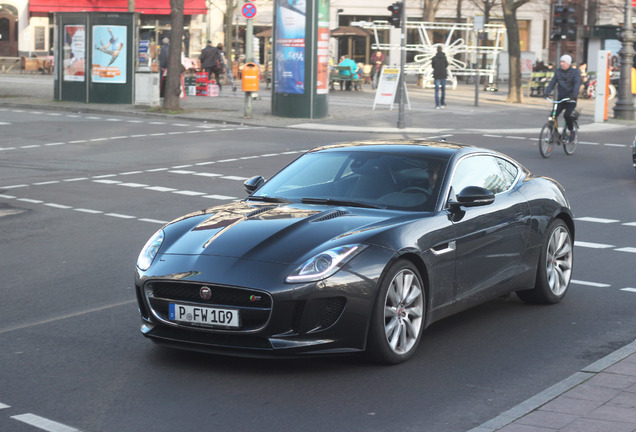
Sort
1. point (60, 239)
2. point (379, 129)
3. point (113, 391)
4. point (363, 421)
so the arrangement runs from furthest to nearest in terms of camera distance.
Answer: point (379, 129), point (60, 239), point (113, 391), point (363, 421)

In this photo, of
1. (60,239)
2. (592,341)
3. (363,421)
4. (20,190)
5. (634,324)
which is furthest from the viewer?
(20,190)

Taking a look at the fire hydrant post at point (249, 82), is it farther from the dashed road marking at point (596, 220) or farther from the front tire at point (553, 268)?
the front tire at point (553, 268)

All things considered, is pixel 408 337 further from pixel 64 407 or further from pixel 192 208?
pixel 192 208

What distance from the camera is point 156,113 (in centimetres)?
3019

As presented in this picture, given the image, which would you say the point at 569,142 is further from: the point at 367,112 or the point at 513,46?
the point at 513,46

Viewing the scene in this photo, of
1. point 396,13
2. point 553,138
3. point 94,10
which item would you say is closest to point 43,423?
point 553,138

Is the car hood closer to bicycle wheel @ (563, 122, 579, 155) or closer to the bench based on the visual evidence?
bicycle wheel @ (563, 122, 579, 155)

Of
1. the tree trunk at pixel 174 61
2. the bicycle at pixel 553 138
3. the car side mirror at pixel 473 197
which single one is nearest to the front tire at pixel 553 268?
the car side mirror at pixel 473 197

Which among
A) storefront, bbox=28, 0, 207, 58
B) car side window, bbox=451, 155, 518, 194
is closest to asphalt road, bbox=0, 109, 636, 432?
car side window, bbox=451, 155, 518, 194

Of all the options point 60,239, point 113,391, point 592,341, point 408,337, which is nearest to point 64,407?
point 113,391

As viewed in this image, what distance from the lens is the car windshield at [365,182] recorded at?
7125 mm

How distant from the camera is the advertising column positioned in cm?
2953

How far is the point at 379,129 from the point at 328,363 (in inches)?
805

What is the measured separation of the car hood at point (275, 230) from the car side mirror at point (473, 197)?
44cm
